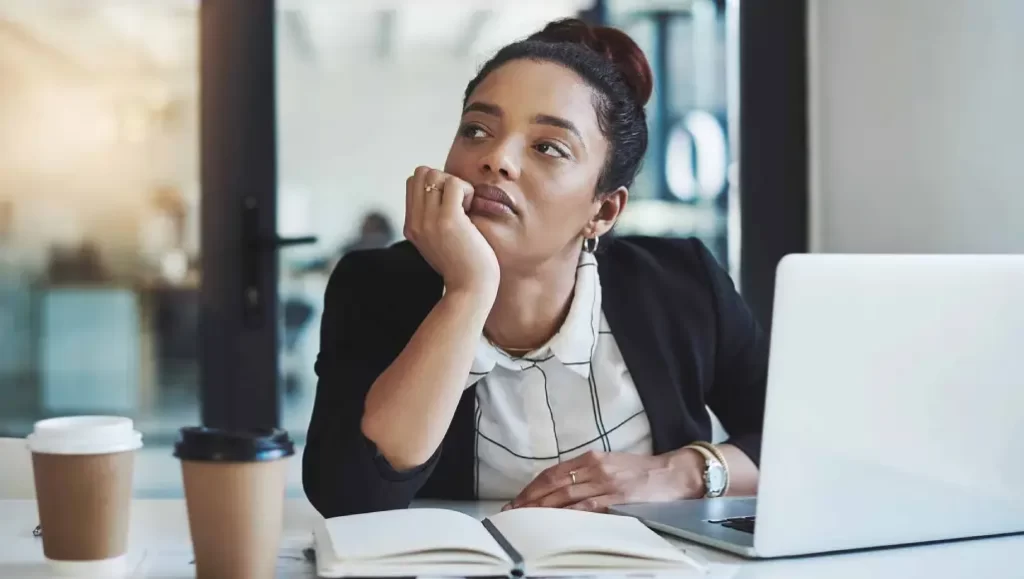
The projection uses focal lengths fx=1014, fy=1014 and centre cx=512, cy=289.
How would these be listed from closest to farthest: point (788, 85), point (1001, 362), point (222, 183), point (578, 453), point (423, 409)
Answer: point (1001, 362) < point (423, 409) < point (578, 453) < point (222, 183) < point (788, 85)

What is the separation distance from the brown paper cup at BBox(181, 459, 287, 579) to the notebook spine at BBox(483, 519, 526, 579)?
0.66ft

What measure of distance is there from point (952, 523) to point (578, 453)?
1.92 feet

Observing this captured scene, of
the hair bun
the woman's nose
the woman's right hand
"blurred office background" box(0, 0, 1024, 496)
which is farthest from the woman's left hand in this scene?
"blurred office background" box(0, 0, 1024, 496)

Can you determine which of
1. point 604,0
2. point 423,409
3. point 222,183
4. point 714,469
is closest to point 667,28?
point 604,0

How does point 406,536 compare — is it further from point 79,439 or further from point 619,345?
point 619,345

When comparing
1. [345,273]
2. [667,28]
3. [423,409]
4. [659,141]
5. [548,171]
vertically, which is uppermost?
[667,28]

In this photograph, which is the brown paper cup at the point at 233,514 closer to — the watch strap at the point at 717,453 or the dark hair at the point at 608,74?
the watch strap at the point at 717,453

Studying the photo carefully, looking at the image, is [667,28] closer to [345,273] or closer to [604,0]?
[604,0]

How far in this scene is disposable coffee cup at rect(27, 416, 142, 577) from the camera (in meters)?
0.80

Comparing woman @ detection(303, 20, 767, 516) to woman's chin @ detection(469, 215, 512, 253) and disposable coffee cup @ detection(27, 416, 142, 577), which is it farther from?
disposable coffee cup @ detection(27, 416, 142, 577)

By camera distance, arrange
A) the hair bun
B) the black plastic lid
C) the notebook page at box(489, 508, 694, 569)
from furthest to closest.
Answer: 1. the hair bun
2. the notebook page at box(489, 508, 694, 569)
3. the black plastic lid

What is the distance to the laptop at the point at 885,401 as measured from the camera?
88 centimetres

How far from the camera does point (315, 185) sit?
2422mm

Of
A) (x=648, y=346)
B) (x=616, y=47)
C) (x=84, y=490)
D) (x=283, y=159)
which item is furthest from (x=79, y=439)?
(x=283, y=159)
